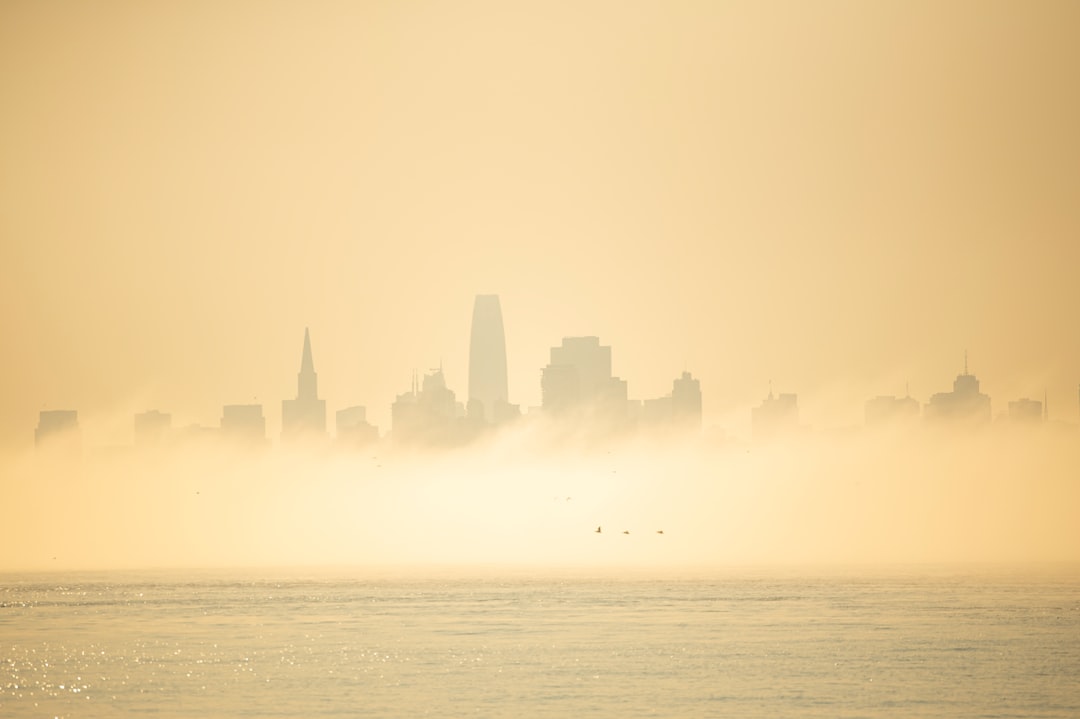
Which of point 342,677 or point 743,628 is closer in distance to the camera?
point 342,677

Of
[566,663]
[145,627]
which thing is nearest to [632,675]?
[566,663]

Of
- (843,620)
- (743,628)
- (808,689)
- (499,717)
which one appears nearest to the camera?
(499,717)

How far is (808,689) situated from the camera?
124125 millimetres

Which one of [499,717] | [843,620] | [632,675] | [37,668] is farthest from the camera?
[843,620]

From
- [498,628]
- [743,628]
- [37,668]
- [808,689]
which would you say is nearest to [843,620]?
[743,628]

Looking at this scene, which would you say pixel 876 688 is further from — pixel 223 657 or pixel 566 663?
pixel 223 657

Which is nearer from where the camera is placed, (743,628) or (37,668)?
(37,668)

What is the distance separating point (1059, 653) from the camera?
151750 millimetres

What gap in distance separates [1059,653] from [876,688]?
111ft

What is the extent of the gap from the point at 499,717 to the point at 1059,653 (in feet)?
207

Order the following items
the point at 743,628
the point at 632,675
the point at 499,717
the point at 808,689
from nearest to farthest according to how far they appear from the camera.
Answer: the point at 499,717
the point at 808,689
the point at 632,675
the point at 743,628

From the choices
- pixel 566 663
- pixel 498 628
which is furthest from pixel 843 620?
pixel 566 663

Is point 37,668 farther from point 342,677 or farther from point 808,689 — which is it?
point 808,689

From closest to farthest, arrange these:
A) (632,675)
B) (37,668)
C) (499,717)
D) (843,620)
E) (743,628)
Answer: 1. (499,717)
2. (632,675)
3. (37,668)
4. (743,628)
5. (843,620)
